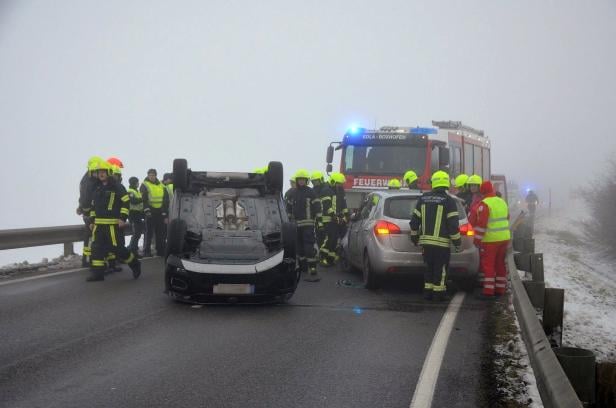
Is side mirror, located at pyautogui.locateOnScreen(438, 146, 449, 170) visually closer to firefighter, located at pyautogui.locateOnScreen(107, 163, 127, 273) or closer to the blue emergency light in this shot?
the blue emergency light

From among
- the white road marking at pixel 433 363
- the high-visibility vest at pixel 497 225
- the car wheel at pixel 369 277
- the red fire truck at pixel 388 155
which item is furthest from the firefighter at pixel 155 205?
the white road marking at pixel 433 363

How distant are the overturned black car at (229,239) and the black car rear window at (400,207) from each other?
185 centimetres

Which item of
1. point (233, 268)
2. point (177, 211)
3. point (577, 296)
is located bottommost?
point (577, 296)

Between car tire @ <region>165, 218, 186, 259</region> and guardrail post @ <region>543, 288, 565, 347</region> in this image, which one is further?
car tire @ <region>165, 218, 186, 259</region>

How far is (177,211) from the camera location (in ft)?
30.7

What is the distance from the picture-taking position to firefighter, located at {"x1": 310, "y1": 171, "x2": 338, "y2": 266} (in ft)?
42.3

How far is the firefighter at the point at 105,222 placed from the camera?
35.2 ft

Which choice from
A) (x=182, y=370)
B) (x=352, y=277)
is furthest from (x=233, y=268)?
(x=352, y=277)

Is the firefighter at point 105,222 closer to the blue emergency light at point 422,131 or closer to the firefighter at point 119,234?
the firefighter at point 119,234

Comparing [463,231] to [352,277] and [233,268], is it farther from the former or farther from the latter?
[233,268]

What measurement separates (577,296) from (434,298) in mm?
4092

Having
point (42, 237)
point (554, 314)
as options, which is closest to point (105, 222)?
point (42, 237)

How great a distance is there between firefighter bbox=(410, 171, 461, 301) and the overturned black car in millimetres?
1916

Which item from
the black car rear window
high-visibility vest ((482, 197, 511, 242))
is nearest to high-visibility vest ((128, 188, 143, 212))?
the black car rear window
